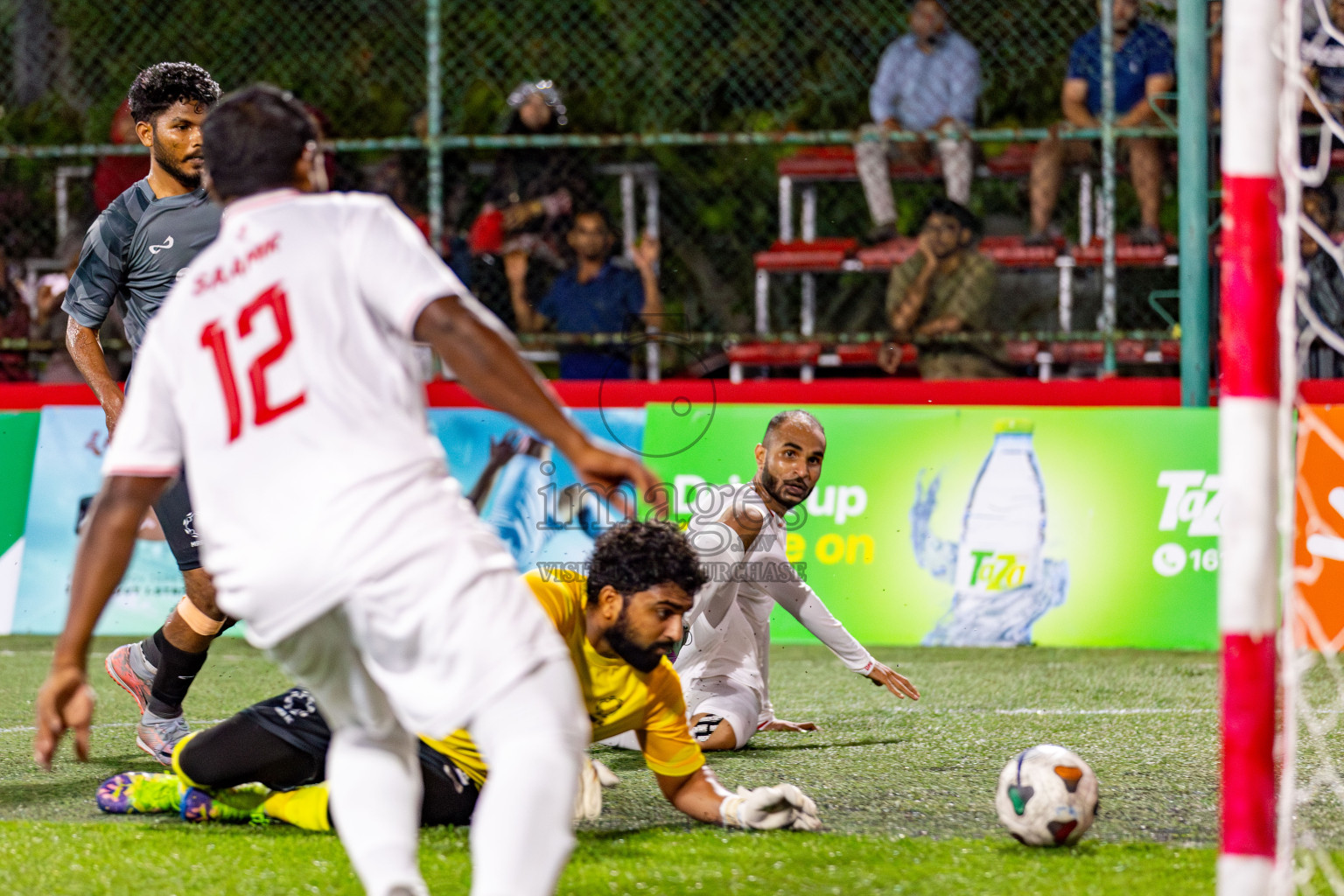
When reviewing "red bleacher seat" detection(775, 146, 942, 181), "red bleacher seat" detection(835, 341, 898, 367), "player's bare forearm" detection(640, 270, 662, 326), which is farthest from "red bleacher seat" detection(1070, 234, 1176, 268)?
"player's bare forearm" detection(640, 270, 662, 326)

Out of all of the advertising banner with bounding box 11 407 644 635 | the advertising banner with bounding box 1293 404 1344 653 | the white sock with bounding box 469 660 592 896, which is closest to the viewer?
the white sock with bounding box 469 660 592 896

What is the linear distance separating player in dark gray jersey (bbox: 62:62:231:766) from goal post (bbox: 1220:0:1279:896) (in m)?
3.29

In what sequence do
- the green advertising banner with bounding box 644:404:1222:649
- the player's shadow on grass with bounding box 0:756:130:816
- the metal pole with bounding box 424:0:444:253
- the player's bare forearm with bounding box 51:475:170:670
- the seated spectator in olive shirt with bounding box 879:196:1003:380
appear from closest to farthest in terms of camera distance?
1. the player's bare forearm with bounding box 51:475:170:670
2. the player's shadow on grass with bounding box 0:756:130:816
3. the green advertising banner with bounding box 644:404:1222:649
4. the metal pole with bounding box 424:0:444:253
5. the seated spectator in olive shirt with bounding box 879:196:1003:380

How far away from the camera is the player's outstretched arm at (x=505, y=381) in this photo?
2623 mm

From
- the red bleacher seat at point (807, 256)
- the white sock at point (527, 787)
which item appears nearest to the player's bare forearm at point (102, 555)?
the white sock at point (527, 787)

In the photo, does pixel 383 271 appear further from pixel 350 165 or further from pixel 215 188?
pixel 350 165

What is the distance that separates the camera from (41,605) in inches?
328

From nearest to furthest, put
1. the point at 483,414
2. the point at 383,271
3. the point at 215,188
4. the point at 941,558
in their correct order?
the point at 383,271 < the point at 215,188 < the point at 941,558 < the point at 483,414

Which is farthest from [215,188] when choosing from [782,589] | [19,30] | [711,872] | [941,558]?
[19,30]

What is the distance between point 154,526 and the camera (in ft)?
27.5

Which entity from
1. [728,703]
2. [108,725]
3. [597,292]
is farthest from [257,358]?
[597,292]

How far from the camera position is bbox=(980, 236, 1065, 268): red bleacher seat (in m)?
10.1

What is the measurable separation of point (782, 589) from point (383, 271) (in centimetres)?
313

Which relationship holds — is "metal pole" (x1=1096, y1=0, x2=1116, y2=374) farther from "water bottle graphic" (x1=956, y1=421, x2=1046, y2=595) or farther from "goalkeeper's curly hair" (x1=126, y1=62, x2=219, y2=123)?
"goalkeeper's curly hair" (x1=126, y1=62, x2=219, y2=123)
